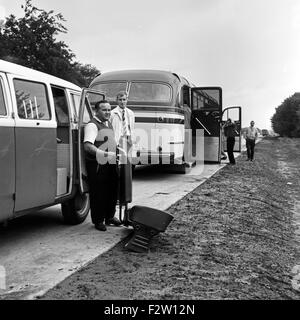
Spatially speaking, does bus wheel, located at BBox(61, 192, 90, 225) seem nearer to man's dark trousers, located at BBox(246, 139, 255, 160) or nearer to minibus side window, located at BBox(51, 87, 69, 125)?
minibus side window, located at BBox(51, 87, 69, 125)

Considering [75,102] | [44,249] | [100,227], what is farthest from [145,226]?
[75,102]

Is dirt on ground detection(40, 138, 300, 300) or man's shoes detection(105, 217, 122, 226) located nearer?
dirt on ground detection(40, 138, 300, 300)

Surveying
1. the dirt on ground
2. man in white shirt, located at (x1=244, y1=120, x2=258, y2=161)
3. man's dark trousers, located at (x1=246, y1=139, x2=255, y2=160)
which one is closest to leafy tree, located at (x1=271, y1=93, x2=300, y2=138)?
man's dark trousers, located at (x1=246, y1=139, x2=255, y2=160)

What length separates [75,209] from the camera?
6.74 m

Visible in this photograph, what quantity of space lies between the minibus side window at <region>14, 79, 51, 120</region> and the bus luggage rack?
5.33 ft

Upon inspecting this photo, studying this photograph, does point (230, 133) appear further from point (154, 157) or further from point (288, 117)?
point (288, 117)

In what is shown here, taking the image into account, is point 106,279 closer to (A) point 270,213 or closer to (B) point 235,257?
(B) point 235,257

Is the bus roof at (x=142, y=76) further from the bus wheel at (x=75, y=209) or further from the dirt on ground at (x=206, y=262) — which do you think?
the bus wheel at (x=75, y=209)

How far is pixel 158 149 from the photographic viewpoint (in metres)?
11.9

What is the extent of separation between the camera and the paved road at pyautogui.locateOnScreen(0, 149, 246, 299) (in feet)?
14.6

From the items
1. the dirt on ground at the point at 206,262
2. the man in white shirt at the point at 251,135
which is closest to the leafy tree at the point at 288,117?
the man in white shirt at the point at 251,135

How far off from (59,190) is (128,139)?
1.26 metres

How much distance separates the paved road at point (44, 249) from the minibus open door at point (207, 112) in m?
7.00

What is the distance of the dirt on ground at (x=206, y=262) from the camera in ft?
14.2
